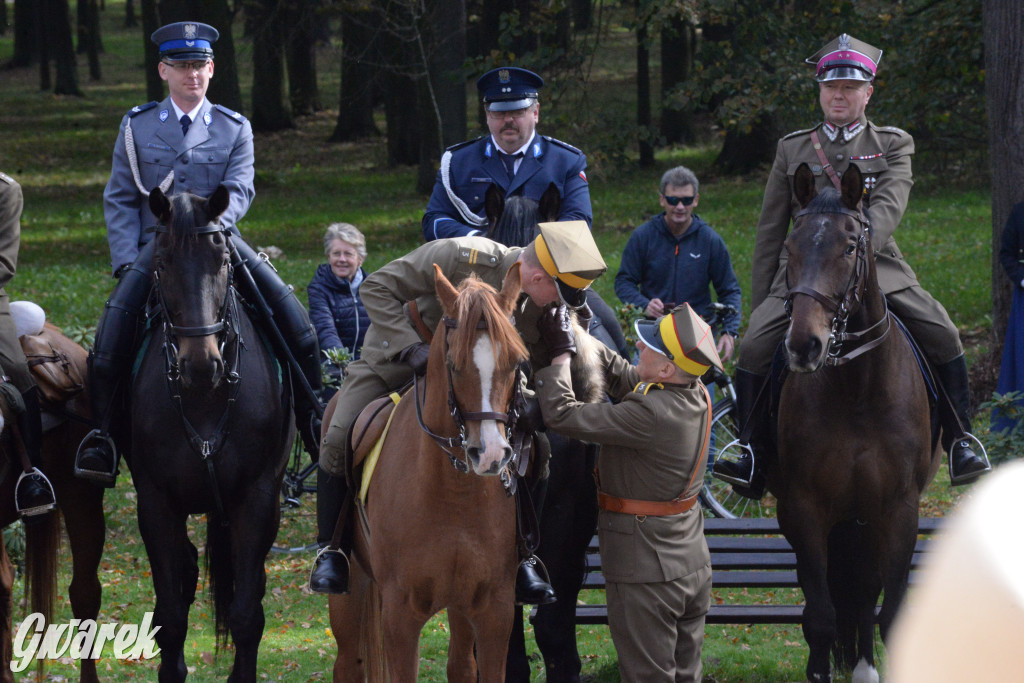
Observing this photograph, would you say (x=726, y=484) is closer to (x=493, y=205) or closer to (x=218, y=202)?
(x=493, y=205)

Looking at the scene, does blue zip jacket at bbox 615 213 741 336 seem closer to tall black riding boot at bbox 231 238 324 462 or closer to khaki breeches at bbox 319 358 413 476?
tall black riding boot at bbox 231 238 324 462

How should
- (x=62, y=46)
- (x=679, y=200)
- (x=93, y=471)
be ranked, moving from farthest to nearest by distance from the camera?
(x=62, y=46), (x=679, y=200), (x=93, y=471)

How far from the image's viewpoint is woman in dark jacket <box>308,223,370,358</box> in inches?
363

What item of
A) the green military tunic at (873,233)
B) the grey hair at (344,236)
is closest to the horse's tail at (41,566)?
the grey hair at (344,236)

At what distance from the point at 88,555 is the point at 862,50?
16.8ft

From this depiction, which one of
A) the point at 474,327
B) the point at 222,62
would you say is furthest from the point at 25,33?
the point at 474,327

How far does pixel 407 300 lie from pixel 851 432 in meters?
2.23

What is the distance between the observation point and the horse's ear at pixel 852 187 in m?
5.61

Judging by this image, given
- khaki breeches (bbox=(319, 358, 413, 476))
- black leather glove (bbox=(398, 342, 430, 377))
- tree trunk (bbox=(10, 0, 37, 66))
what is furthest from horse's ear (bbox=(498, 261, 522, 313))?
tree trunk (bbox=(10, 0, 37, 66))

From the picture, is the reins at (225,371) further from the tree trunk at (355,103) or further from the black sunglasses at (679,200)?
the tree trunk at (355,103)

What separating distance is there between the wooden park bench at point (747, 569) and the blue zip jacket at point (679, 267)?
245 centimetres

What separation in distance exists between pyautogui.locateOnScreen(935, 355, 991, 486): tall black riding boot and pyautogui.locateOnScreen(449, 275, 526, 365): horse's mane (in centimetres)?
292

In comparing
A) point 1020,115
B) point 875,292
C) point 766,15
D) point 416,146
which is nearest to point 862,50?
point 875,292

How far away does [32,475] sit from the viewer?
20.5ft
